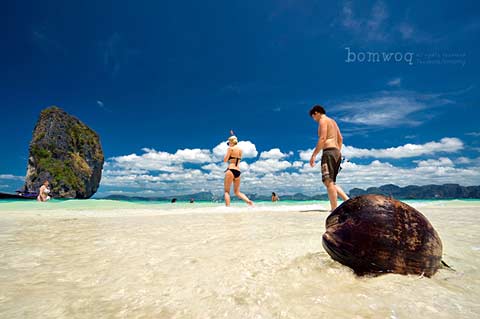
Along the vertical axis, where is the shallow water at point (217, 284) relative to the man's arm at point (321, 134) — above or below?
below

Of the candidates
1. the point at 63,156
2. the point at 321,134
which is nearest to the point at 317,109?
the point at 321,134

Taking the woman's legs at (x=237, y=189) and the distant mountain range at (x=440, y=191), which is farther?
the distant mountain range at (x=440, y=191)

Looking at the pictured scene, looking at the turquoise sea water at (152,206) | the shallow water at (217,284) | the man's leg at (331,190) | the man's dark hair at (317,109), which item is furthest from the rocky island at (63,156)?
the shallow water at (217,284)

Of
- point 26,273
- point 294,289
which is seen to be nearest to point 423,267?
point 294,289

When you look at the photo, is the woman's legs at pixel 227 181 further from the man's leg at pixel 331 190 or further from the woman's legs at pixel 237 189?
the man's leg at pixel 331 190

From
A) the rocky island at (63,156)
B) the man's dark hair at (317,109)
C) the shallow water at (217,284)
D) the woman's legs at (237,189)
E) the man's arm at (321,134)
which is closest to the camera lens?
the shallow water at (217,284)

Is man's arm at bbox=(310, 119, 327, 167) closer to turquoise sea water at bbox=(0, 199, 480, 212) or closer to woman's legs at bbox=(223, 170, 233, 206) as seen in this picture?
turquoise sea water at bbox=(0, 199, 480, 212)

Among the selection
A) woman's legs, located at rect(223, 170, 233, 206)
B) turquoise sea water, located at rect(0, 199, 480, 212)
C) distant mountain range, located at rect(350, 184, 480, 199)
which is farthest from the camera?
distant mountain range, located at rect(350, 184, 480, 199)

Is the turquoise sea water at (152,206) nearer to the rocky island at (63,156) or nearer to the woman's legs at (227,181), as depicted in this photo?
the woman's legs at (227,181)

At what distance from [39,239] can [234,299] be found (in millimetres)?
2754

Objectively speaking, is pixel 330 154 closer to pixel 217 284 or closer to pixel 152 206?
pixel 217 284

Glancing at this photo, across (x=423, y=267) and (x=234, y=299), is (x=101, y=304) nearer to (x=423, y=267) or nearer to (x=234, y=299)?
(x=234, y=299)

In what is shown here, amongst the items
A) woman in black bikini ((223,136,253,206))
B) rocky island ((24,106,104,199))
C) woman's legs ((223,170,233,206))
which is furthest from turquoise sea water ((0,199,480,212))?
rocky island ((24,106,104,199))

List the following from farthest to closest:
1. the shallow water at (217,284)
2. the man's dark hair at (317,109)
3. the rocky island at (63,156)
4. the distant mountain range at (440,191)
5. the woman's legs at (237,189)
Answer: the distant mountain range at (440,191)
the rocky island at (63,156)
the woman's legs at (237,189)
the man's dark hair at (317,109)
the shallow water at (217,284)
